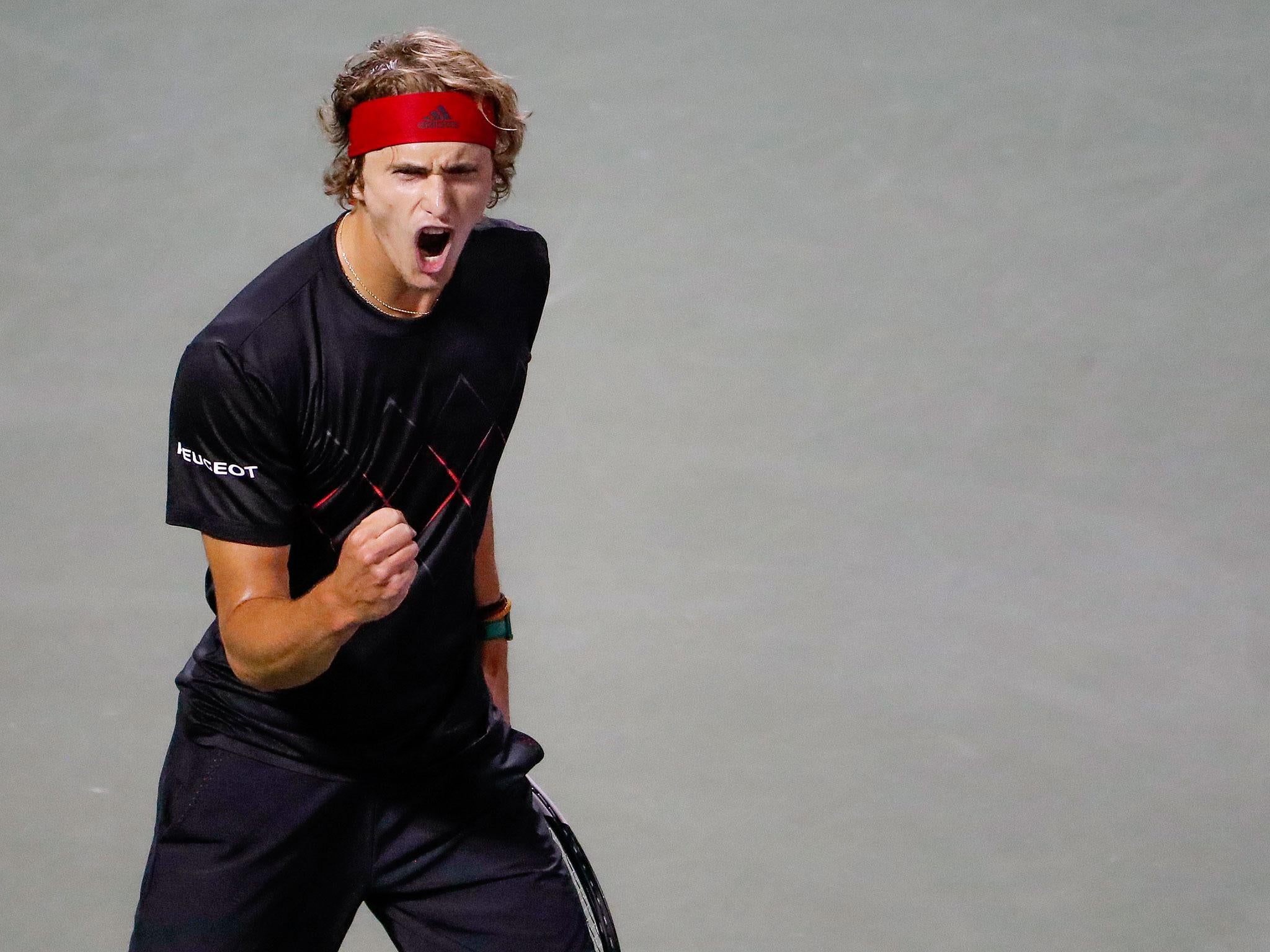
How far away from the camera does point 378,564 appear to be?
7.30ft

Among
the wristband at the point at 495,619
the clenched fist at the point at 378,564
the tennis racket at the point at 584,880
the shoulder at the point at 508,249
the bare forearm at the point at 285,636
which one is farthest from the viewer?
the wristband at the point at 495,619

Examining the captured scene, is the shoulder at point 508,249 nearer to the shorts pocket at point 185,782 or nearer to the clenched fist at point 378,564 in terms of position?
the clenched fist at point 378,564

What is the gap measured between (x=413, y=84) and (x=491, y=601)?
89 cm

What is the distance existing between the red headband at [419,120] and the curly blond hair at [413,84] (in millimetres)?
20

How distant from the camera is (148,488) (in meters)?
5.05

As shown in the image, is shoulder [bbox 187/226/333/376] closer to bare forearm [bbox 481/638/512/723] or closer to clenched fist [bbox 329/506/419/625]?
clenched fist [bbox 329/506/419/625]

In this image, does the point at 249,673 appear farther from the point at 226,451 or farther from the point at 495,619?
the point at 495,619

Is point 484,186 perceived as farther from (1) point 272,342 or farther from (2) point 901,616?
(2) point 901,616

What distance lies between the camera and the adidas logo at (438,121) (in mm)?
2508

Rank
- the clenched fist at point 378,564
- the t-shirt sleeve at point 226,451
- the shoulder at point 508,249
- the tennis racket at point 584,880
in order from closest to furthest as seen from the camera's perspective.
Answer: the clenched fist at point 378,564, the t-shirt sleeve at point 226,451, the shoulder at point 508,249, the tennis racket at point 584,880

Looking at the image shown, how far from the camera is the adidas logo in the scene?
8.23 feet

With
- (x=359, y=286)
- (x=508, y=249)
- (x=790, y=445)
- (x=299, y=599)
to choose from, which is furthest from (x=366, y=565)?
(x=790, y=445)

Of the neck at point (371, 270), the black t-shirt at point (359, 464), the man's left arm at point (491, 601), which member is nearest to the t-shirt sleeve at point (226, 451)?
the black t-shirt at point (359, 464)

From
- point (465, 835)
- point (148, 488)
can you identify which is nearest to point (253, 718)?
point (465, 835)
